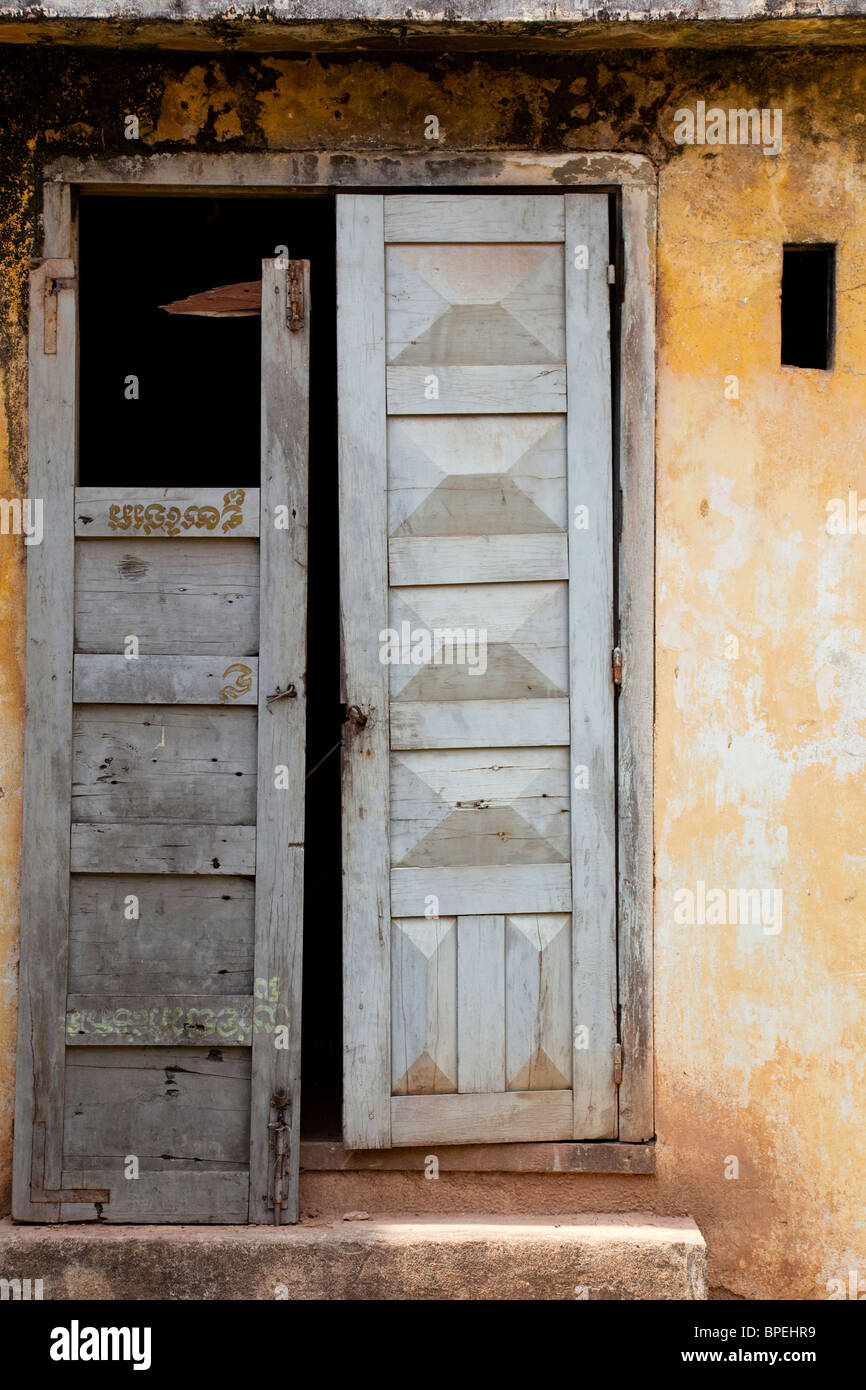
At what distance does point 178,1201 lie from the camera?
10.2 feet

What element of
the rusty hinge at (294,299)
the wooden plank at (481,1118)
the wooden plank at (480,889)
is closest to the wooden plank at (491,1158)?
the wooden plank at (481,1118)

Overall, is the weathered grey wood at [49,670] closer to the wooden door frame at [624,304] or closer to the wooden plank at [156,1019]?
the wooden plank at [156,1019]

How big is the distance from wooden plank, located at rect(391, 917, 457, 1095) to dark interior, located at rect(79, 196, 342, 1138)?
1.55 meters

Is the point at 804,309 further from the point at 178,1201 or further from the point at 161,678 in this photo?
the point at 178,1201

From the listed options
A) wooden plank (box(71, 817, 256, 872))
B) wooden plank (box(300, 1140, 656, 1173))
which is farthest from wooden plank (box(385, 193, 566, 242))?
wooden plank (box(300, 1140, 656, 1173))

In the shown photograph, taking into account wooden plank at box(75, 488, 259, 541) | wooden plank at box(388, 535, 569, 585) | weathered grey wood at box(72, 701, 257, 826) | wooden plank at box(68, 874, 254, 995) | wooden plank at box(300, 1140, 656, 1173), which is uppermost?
wooden plank at box(75, 488, 259, 541)

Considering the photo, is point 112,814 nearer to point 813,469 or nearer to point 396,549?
point 396,549

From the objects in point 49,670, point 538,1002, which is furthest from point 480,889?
point 49,670

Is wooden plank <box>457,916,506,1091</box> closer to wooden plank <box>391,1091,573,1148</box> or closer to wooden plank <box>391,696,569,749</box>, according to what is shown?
wooden plank <box>391,1091,573,1148</box>

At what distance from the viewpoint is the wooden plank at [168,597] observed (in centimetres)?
318

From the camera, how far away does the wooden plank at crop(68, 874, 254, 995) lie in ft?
10.4

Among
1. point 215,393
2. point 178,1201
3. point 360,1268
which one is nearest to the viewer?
point 360,1268

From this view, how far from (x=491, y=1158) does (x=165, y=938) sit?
114cm

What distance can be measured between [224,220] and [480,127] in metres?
1.95
